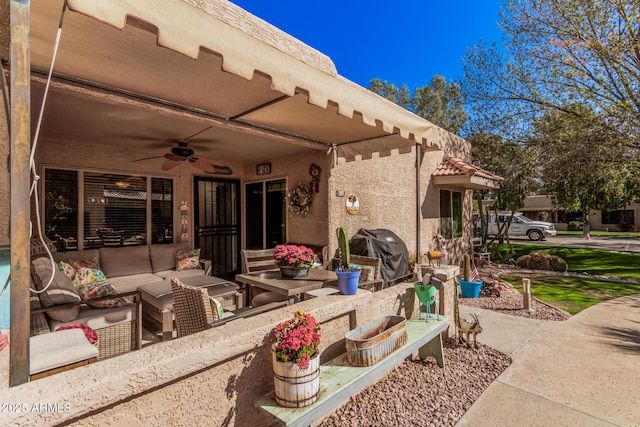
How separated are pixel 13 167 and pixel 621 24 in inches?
505

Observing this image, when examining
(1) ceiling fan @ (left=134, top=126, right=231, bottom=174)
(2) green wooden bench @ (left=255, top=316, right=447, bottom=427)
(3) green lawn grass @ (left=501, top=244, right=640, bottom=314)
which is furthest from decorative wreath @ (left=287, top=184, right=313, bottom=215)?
(3) green lawn grass @ (left=501, top=244, right=640, bottom=314)

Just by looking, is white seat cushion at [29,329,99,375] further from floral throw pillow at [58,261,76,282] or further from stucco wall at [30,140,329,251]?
stucco wall at [30,140,329,251]

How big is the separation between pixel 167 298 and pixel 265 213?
365 centimetres

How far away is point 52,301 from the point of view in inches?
125

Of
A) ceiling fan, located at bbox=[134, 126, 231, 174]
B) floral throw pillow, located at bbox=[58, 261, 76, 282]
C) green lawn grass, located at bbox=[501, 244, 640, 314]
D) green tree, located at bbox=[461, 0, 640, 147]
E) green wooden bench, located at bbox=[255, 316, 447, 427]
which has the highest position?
green tree, located at bbox=[461, 0, 640, 147]

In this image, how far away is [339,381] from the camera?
2320 millimetres

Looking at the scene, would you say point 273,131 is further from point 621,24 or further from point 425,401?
point 621,24

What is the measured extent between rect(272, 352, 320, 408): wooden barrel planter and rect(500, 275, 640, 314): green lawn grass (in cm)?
611

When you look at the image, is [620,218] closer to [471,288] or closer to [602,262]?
[602,262]


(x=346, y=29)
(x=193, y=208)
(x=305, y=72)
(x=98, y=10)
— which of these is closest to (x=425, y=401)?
(x=305, y=72)

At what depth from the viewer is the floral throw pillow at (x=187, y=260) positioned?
6133 mm

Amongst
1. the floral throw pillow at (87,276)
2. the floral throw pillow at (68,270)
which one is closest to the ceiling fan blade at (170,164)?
the floral throw pillow at (87,276)

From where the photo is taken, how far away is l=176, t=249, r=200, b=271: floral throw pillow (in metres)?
6.13

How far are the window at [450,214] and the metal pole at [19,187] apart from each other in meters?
9.68
